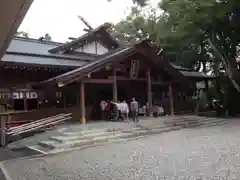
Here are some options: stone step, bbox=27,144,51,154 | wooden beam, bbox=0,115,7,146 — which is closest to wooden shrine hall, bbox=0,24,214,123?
wooden beam, bbox=0,115,7,146

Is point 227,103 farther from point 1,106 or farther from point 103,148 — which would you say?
point 1,106

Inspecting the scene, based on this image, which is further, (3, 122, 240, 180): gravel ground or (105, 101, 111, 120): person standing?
(105, 101, 111, 120): person standing

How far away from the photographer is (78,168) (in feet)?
26.7

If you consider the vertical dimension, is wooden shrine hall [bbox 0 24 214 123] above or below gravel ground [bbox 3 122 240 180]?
above

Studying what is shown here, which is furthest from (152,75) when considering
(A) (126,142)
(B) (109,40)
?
(A) (126,142)

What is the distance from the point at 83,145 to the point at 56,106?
19.4 feet

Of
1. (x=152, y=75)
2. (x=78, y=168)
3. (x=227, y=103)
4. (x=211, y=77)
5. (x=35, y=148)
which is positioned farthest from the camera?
(x=211, y=77)

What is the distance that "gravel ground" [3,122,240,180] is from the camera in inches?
275

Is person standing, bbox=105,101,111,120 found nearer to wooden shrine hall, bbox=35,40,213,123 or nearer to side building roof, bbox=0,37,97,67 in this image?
wooden shrine hall, bbox=35,40,213,123

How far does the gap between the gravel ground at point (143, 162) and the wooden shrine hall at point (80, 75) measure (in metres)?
5.28

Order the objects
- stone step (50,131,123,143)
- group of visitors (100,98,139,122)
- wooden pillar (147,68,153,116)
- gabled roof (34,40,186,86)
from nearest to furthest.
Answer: stone step (50,131,123,143) → gabled roof (34,40,186,86) → group of visitors (100,98,139,122) → wooden pillar (147,68,153,116)

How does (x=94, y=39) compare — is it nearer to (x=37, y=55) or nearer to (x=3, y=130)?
(x=37, y=55)

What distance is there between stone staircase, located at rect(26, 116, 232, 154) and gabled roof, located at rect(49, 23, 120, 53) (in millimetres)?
8244

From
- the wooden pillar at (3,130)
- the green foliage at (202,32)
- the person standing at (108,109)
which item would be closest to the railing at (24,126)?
the wooden pillar at (3,130)
